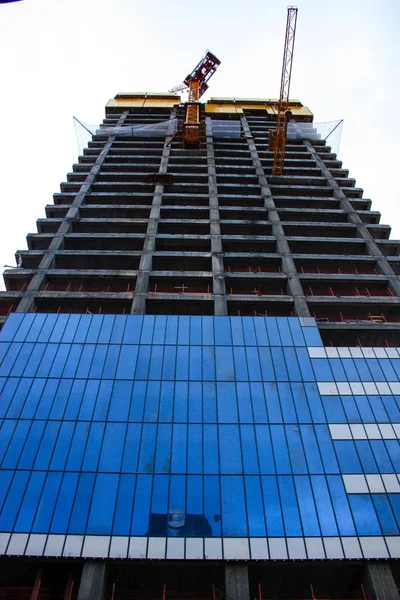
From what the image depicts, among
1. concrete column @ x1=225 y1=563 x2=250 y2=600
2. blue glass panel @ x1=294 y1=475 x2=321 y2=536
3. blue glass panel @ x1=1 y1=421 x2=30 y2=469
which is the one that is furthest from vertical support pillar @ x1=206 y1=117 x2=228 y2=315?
concrete column @ x1=225 y1=563 x2=250 y2=600

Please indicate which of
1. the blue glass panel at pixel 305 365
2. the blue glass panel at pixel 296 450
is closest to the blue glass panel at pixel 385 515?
the blue glass panel at pixel 296 450

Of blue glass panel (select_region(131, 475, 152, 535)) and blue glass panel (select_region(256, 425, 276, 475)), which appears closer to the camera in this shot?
blue glass panel (select_region(131, 475, 152, 535))

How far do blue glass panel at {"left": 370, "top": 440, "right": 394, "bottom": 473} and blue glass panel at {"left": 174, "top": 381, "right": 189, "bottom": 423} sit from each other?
1020 centimetres

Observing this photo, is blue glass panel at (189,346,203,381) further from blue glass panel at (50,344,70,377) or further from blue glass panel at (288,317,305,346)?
blue glass panel at (50,344,70,377)

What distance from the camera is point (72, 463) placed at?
21375 millimetres

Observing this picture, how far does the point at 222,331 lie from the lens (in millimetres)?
28625

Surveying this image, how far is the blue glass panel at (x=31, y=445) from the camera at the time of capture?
21312 millimetres

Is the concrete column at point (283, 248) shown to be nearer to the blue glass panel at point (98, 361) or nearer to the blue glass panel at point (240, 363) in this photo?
the blue glass panel at point (240, 363)

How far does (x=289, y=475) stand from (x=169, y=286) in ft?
60.7

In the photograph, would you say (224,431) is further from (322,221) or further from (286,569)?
(322,221)

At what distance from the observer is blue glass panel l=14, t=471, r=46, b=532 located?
19172mm

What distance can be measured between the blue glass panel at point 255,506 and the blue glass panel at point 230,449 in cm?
83

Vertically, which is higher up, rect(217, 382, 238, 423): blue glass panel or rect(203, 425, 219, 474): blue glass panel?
rect(217, 382, 238, 423): blue glass panel

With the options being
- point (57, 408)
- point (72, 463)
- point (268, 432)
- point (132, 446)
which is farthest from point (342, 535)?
point (57, 408)
